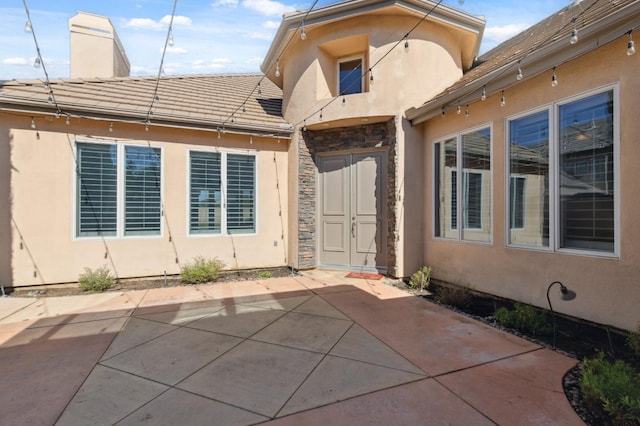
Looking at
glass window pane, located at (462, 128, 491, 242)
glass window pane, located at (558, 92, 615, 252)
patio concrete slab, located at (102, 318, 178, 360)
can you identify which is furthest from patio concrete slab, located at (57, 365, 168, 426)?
glass window pane, located at (462, 128, 491, 242)

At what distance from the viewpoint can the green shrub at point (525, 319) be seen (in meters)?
3.93

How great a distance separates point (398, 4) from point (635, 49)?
3.87m

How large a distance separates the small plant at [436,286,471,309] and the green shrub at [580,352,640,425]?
7.71 ft

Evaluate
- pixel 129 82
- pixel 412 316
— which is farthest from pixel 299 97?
pixel 412 316

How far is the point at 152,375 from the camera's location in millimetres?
2930

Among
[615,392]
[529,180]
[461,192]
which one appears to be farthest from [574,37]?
[615,392]

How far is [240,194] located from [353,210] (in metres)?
2.65

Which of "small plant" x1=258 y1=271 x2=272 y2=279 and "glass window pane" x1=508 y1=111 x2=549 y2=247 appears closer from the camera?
"glass window pane" x1=508 y1=111 x2=549 y2=247

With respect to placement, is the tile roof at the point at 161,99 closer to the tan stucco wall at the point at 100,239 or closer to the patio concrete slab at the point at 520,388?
the tan stucco wall at the point at 100,239

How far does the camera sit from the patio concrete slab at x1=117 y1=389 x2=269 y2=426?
228 centimetres

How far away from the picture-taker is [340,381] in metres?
2.82

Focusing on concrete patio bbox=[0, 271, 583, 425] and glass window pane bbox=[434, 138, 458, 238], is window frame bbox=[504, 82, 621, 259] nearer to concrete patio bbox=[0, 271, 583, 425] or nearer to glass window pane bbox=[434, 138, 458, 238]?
glass window pane bbox=[434, 138, 458, 238]

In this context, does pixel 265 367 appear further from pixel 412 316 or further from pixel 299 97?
pixel 299 97

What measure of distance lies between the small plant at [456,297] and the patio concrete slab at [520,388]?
1660 mm
